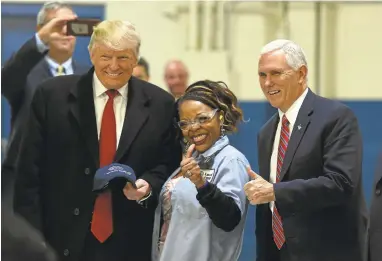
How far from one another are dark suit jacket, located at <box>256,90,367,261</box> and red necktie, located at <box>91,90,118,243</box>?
0.63 meters

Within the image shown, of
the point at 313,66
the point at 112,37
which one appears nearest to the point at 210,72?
the point at 313,66

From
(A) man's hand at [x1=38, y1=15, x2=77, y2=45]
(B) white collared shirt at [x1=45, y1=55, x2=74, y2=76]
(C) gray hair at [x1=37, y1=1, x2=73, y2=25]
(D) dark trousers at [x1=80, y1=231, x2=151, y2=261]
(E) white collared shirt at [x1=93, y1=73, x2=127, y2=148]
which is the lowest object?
(D) dark trousers at [x1=80, y1=231, x2=151, y2=261]

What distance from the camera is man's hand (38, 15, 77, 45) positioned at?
9.51 ft

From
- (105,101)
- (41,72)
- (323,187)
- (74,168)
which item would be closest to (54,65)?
(41,72)

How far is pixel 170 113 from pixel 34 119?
50 cm

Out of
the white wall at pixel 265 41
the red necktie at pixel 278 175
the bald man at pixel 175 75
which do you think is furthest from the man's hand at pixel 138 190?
the white wall at pixel 265 41

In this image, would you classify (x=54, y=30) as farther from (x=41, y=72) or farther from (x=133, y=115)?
(x=133, y=115)

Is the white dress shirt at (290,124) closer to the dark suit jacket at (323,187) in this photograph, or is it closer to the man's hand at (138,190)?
the dark suit jacket at (323,187)

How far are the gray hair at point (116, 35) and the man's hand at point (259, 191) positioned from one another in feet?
2.20

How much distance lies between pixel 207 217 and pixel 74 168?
1.72 feet

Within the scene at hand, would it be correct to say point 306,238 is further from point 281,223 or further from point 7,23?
point 7,23

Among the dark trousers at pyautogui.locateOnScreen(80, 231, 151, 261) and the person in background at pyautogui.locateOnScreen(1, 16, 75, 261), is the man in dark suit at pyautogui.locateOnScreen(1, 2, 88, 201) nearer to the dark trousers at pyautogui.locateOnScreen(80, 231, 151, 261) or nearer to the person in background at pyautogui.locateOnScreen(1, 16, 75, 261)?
the person in background at pyautogui.locateOnScreen(1, 16, 75, 261)

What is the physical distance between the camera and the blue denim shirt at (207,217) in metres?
2.38

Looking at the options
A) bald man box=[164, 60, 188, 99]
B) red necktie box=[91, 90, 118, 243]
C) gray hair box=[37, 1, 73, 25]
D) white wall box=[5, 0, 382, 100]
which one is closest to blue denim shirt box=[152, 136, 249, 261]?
red necktie box=[91, 90, 118, 243]
